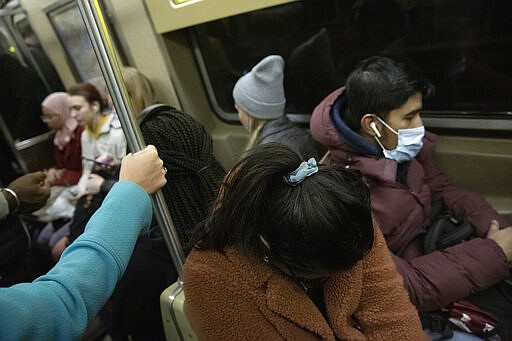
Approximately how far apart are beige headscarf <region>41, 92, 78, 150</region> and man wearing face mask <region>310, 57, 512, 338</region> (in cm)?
228

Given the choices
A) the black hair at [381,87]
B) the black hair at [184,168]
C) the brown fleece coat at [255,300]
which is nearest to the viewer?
the brown fleece coat at [255,300]

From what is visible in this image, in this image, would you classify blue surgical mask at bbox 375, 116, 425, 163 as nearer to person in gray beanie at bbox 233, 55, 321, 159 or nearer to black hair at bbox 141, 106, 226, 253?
person in gray beanie at bbox 233, 55, 321, 159

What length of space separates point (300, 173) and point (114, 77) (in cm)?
53

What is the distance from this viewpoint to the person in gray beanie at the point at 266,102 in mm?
1880

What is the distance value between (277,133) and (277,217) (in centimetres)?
110

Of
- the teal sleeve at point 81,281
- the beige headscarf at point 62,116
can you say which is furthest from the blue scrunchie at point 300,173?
the beige headscarf at point 62,116

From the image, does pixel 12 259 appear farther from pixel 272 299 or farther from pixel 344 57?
pixel 344 57

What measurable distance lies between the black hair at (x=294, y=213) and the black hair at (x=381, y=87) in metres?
0.62

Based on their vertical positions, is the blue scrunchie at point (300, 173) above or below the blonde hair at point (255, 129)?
above

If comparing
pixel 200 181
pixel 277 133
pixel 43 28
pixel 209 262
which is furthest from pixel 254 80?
pixel 43 28

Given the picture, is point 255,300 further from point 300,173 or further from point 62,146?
point 62,146

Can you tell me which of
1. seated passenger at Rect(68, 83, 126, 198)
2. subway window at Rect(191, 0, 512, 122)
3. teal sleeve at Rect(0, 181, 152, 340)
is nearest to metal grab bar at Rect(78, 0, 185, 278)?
teal sleeve at Rect(0, 181, 152, 340)

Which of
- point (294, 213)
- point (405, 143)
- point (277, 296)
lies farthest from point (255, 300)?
point (405, 143)

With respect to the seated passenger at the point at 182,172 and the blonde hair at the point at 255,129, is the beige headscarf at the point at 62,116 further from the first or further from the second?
the seated passenger at the point at 182,172
